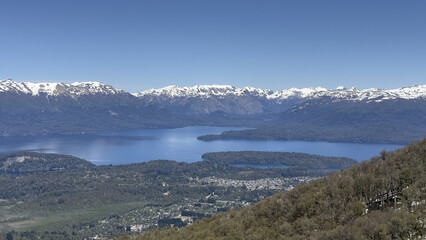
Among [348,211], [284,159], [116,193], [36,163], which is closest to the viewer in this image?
[348,211]

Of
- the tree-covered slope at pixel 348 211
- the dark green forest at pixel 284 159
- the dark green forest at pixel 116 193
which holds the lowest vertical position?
the dark green forest at pixel 116 193

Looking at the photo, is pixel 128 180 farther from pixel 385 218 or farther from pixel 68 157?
pixel 385 218

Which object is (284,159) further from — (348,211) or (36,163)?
(348,211)

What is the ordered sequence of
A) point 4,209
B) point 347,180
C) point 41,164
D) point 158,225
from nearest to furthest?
1. point 347,180
2. point 158,225
3. point 4,209
4. point 41,164

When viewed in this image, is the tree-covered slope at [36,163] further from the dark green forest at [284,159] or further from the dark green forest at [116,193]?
the dark green forest at [284,159]

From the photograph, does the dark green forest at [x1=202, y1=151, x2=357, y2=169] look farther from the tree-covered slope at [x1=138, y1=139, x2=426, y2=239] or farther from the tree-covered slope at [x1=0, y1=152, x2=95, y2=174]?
the tree-covered slope at [x1=138, y1=139, x2=426, y2=239]

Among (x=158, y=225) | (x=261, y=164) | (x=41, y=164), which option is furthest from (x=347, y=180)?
(x=41, y=164)

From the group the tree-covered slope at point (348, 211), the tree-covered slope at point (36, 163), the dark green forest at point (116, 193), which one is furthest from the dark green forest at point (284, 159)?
the tree-covered slope at point (348, 211)

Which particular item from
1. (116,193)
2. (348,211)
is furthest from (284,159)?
(348,211)

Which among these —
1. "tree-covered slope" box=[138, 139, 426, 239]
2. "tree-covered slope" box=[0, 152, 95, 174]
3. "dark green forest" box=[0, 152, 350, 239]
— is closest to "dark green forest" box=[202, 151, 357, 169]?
"dark green forest" box=[0, 152, 350, 239]
